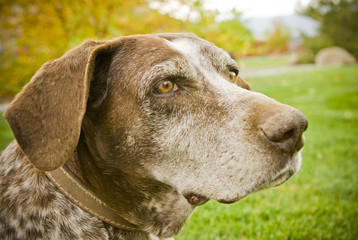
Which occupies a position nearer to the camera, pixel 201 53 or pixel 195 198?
pixel 195 198

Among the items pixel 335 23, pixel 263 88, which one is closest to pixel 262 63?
pixel 335 23

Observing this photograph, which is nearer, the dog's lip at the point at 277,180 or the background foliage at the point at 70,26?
the dog's lip at the point at 277,180

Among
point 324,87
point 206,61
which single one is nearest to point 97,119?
point 206,61

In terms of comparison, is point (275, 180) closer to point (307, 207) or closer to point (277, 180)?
point (277, 180)

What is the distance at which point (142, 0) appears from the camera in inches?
407

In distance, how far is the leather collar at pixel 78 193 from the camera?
2303 mm

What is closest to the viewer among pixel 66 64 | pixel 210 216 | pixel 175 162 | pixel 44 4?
pixel 66 64

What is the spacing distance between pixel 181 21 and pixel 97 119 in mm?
8217

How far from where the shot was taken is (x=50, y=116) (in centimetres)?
214

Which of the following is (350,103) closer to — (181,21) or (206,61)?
(181,21)

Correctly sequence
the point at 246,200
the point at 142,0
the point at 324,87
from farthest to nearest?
the point at 324,87
the point at 142,0
the point at 246,200

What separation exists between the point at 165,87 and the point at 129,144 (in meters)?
0.52

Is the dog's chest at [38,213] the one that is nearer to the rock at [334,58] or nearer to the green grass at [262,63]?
the green grass at [262,63]

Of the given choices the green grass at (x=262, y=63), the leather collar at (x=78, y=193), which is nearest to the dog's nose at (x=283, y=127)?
the leather collar at (x=78, y=193)
